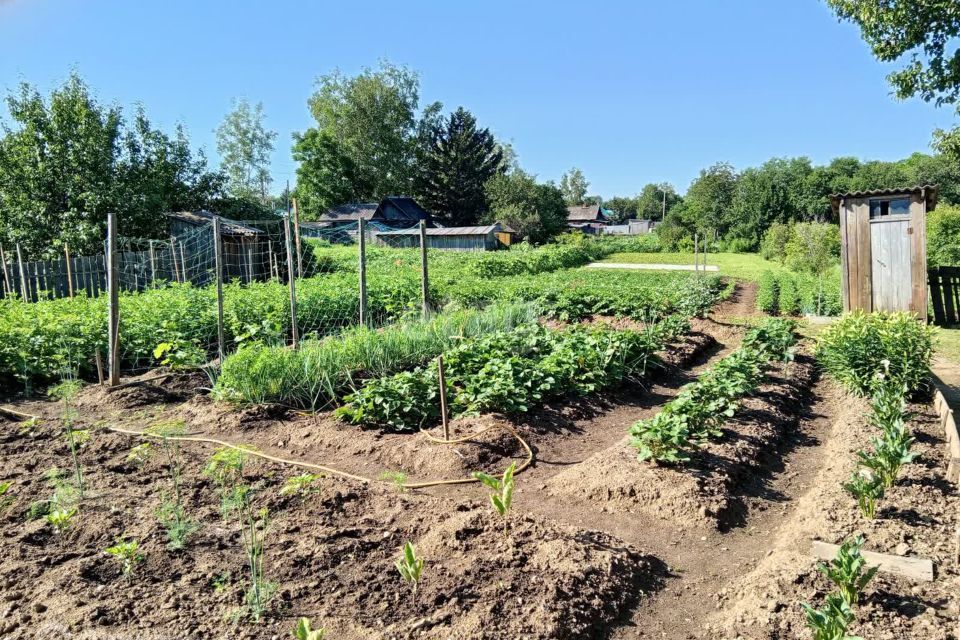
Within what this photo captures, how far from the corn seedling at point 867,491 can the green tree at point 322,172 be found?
167 ft

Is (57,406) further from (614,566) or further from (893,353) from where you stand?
(893,353)

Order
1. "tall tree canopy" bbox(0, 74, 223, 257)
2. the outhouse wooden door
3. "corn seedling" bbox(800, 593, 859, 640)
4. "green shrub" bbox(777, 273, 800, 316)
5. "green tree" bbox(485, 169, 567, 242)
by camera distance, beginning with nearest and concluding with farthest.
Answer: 1. "corn seedling" bbox(800, 593, 859, 640)
2. the outhouse wooden door
3. "green shrub" bbox(777, 273, 800, 316)
4. "tall tree canopy" bbox(0, 74, 223, 257)
5. "green tree" bbox(485, 169, 567, 242)

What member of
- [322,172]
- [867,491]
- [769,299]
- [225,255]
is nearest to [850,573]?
[867,491]

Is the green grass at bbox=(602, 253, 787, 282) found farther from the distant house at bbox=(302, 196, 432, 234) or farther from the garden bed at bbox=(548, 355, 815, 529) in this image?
the garden bed at bbox=(548, 355, 815, 529)

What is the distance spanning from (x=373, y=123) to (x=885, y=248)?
154 ft

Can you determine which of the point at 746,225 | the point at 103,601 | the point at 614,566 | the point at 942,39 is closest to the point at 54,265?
the point at 103,601

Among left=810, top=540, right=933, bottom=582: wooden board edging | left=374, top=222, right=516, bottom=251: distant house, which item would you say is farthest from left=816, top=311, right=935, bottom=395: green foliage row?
left=374, top=222, right=516, bottom=251: distant house

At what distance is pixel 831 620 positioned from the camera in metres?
2.20

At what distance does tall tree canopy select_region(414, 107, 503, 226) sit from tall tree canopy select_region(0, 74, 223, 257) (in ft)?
111

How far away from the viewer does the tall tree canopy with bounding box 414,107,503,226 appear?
5322 centimetres

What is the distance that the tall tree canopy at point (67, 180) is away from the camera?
1947 centimetres

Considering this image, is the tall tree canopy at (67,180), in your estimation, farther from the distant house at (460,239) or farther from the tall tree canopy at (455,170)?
the tall tree canopy at (455,170)

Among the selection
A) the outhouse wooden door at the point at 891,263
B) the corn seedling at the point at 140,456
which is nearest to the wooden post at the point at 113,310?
the corn seedling at the point at 140,456

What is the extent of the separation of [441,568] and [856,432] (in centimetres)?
389
